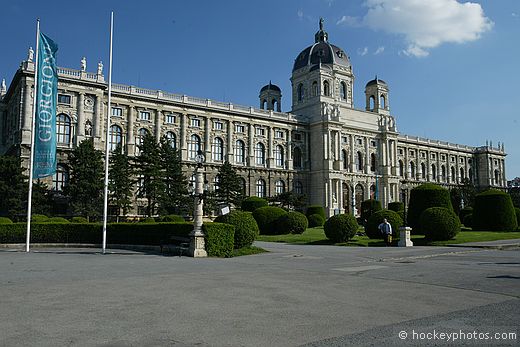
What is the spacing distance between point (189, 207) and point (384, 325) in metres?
47.0

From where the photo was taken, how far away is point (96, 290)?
10703 millimetres

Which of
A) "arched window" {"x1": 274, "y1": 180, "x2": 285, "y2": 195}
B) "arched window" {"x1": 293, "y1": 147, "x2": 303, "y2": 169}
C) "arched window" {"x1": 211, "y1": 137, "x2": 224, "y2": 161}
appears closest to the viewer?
"arched window" {"x1": 211, "y1": 137, "x2": 224, "y2": 161}

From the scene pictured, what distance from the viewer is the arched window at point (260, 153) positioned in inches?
2901

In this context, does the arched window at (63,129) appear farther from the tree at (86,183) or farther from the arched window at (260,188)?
the arched window at (260,188)

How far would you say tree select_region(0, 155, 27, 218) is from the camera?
4109 centimetres

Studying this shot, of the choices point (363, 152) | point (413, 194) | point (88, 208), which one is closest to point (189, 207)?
point (88, 208)

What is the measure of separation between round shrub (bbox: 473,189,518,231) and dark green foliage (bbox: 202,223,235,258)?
27579mm

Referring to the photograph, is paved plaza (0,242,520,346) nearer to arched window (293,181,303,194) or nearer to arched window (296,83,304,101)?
arched window (293,181,303,194)

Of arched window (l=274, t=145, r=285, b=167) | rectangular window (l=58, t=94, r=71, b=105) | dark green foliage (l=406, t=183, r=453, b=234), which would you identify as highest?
rectangular window (l=58, t=94, r=71, b=105)

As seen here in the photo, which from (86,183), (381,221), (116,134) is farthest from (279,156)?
(381,221)

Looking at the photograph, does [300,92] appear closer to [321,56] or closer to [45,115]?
[321,56]

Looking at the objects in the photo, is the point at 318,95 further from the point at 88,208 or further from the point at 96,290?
the point at 96,290

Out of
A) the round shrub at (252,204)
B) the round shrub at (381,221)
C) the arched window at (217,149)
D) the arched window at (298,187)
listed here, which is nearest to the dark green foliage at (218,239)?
the round shrub at (381,221)

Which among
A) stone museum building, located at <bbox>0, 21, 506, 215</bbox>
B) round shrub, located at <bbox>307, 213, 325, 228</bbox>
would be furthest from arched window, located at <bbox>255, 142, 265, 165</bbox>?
round shrub, located at <bbox>307, 213, 325, 228</bbox>
